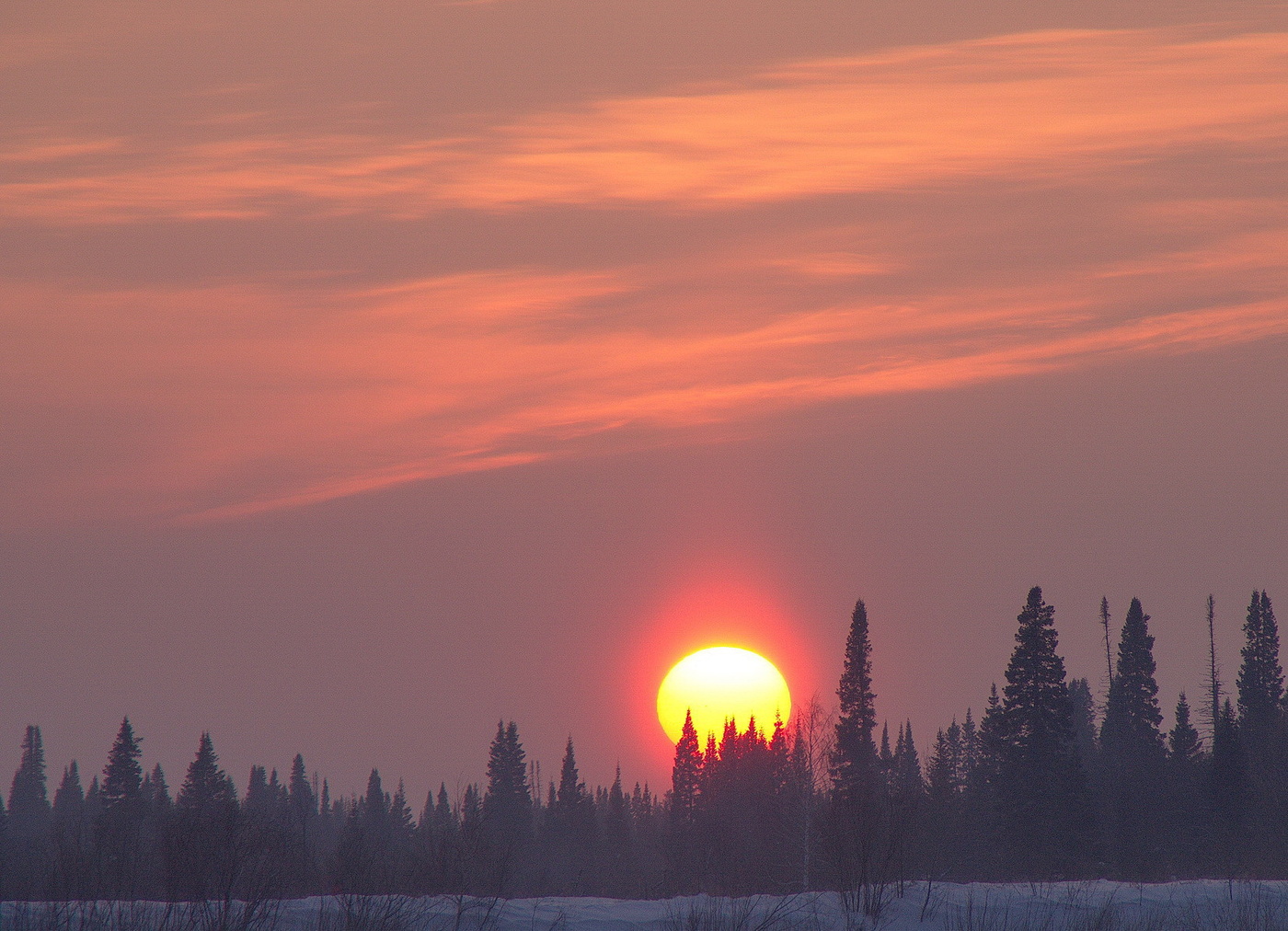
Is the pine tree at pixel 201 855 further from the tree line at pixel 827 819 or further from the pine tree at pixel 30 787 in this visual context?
the pine tree at pixel 30 787

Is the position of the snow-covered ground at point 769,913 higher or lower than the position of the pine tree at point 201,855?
lower

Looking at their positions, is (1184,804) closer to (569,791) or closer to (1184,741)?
(1184,741)

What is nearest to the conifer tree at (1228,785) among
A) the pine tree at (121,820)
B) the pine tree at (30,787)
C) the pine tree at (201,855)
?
the pine tree at (121,820)

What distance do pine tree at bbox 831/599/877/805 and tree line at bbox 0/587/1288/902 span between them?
0.49 feet

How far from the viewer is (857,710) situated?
8888 cm

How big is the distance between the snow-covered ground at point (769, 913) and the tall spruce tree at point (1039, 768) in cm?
3478

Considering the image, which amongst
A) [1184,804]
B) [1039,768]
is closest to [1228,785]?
[1184,804]

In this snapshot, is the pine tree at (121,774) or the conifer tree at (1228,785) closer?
the conifer tree at (1228,785)

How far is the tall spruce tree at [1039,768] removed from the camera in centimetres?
6300

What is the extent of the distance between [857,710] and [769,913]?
67096 millimetres

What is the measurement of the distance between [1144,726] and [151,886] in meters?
86.1

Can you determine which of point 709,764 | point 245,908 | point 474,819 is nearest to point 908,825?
point 474,819

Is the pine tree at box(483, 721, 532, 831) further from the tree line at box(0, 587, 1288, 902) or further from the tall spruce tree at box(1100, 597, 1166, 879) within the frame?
the tall spruce tree at box(1100, 597, 1166, 879)

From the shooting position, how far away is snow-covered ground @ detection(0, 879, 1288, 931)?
20016 millimetres
